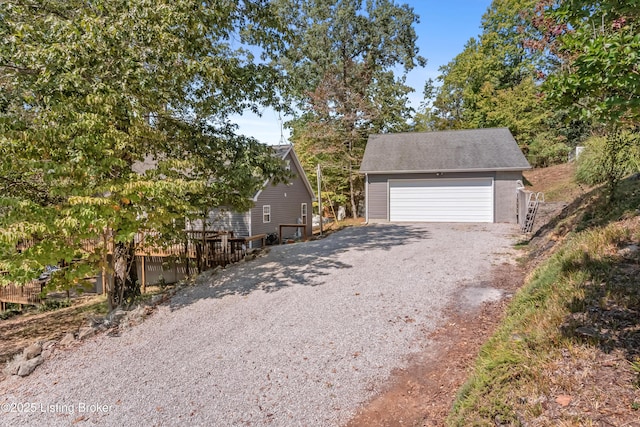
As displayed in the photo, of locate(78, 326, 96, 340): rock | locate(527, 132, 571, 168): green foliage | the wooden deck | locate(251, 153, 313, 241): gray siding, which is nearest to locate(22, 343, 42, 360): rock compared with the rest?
locate(78, 326, 96, 340): rock

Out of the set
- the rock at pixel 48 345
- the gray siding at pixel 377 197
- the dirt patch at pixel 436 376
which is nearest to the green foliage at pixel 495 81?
the gray siding at pixel 377 197

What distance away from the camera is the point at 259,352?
4.46 meters

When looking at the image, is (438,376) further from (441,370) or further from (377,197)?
(377,197)

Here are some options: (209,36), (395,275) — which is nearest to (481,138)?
(395,275)

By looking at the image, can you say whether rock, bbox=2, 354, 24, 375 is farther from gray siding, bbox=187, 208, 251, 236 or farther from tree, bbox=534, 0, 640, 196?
gray siding, bbox=187, 208, 251, 236

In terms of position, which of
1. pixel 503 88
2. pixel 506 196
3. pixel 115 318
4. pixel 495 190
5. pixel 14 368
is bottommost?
pixel 14 368

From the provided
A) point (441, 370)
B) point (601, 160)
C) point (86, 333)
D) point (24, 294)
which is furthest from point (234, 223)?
point (601, 160)

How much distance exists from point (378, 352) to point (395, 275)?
122 inches

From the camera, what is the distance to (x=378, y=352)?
4.30 metres

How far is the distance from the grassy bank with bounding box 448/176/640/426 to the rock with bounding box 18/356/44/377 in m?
4.91

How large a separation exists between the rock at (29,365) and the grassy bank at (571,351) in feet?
16.1

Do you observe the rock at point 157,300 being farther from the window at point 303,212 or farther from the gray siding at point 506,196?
the gray siding at point 506,196

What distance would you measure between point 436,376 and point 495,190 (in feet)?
46.7

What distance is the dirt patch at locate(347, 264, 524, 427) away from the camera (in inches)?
126
